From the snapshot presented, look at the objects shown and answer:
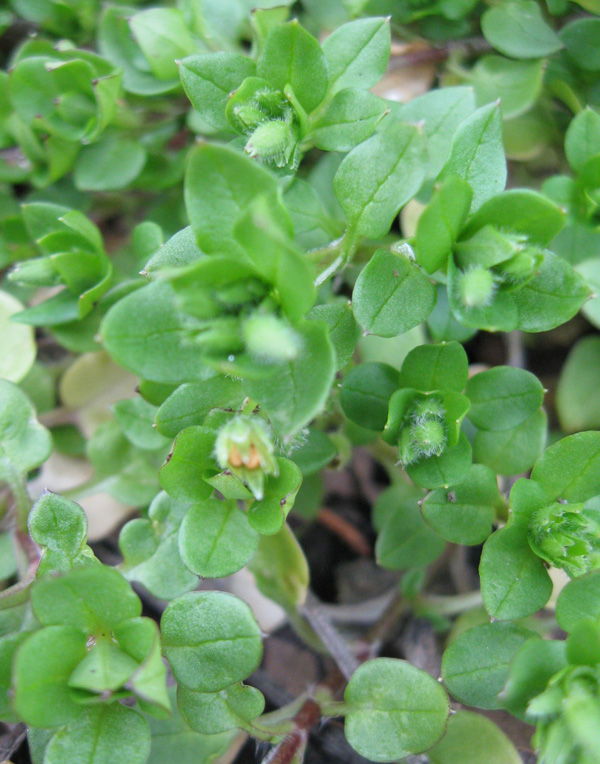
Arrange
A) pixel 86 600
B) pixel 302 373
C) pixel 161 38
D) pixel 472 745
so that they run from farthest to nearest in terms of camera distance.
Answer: pixel 161 38
pixel 472 745
pixel 86 600
pixel 302 373

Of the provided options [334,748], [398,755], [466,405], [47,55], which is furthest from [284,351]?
[47,55]

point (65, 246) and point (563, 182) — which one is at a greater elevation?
point (563, 182)

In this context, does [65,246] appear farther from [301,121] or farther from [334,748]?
[334,748]

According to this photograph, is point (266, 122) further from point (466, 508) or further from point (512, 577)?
point (512, 577)

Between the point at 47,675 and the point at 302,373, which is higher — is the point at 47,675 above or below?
below

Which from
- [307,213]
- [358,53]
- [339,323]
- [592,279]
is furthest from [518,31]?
[339,323]

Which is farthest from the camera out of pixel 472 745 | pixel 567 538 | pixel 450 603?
pixel 450 603

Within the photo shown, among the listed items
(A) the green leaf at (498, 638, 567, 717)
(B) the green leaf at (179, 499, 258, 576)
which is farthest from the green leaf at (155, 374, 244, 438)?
(A) the green leaf at (498, 638, 567, 717)

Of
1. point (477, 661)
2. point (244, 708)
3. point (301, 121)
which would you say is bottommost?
point (244, 708)
